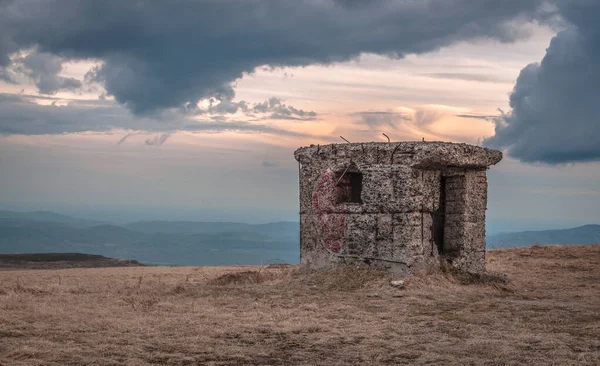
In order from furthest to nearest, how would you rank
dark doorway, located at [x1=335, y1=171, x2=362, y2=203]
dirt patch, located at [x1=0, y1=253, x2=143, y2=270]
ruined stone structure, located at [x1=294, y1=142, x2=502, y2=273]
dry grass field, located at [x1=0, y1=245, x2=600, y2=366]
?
1. dirt patch, located at [x1=0, y1=253, x2=143, y2=270]
2. dark doorway, located at [x1=335, y1=171, x2=362, y2=203]
3. ruined stone structure, located at [x1=294, y1=142, x2=502, y2=273]
4. dry grass field, located at [x1=0, y1=245, x2=600, y2=366]

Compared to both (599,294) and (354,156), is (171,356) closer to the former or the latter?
(354,156)

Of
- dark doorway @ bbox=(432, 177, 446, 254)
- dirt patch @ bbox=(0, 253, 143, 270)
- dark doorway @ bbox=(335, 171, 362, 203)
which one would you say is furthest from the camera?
dirt patch @ bbox=(0, 253, 143, 270)

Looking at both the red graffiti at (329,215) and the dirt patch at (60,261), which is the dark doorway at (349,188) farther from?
the dirt patch at (60,261)

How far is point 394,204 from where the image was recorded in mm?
11328

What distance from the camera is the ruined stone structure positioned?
11328mm

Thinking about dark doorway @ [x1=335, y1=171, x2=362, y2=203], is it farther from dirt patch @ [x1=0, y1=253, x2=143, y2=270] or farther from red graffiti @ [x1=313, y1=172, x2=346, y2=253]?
dirt patch @ [x1=0, y1=253, x2=143, y2=270]

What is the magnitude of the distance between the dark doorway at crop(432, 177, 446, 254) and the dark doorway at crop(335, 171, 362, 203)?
1.56m

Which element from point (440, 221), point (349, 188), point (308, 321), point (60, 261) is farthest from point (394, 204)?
point (60, 261)

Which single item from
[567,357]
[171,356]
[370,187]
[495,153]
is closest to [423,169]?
[370,187]

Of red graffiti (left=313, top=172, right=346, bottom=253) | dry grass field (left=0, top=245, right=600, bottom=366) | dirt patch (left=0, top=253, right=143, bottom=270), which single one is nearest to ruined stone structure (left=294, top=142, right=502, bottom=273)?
red graffiti (left=313, top=172, right=346, bottom=253)

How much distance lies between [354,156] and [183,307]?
4.29m

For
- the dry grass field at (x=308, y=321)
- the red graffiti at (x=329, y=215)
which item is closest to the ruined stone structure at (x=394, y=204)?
the red graffiti at (x=329, y=215)

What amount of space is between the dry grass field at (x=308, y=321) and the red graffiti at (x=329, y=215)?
623 mm

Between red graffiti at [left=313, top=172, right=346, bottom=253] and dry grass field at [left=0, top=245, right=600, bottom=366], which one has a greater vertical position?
red graffiti at [left=313, top=172, right=346, bottom=253]
